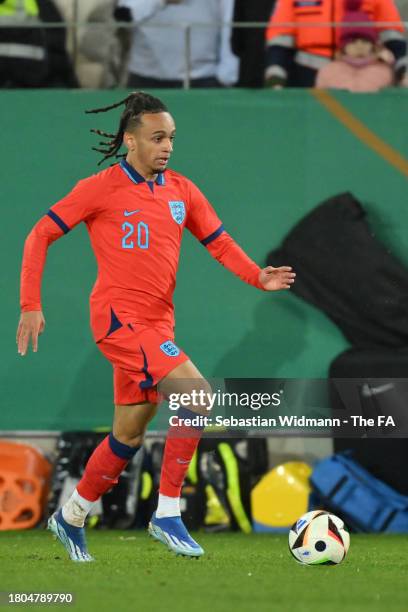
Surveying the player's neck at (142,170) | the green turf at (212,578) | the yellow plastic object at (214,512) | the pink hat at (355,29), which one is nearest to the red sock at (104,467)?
the green turf at (212,578)

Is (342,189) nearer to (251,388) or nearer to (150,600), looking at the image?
(251,388)

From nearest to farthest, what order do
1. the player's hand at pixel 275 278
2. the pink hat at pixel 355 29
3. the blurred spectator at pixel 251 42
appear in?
1. the player's hand at pixel 275 278
2. the pink hat at pixel 355 29
3. the blurred spectator at pixel 251 42

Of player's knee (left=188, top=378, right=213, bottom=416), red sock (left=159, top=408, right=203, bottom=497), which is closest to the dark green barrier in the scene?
red sock (left=159, top=408, right=203, bottom=497)

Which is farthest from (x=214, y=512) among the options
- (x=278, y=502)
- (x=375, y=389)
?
(x=375, y=389)

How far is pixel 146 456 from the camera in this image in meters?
9.23

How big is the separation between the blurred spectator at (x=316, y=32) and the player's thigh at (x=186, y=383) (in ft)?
12.4

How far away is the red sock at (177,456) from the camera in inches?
248

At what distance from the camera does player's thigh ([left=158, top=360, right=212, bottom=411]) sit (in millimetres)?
6125

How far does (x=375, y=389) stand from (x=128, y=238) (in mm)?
3109

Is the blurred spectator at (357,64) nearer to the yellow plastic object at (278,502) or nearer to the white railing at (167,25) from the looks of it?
the white railing at (167,25)

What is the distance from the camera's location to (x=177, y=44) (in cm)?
945

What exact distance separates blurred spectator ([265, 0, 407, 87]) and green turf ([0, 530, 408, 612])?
3480 mm

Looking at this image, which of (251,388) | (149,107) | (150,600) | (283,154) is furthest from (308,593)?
(283,154)

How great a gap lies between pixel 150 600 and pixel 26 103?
5547 mm
